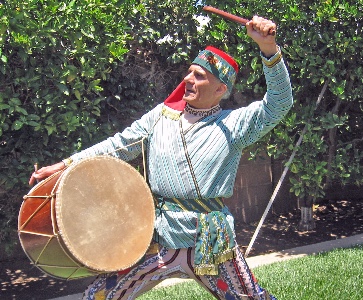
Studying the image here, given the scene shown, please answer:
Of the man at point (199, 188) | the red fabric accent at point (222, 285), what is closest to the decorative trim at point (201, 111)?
the man at point (199, 188)

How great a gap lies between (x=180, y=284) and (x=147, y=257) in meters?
2.07

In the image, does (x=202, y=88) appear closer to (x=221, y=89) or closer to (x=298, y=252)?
(x=221, y=89)

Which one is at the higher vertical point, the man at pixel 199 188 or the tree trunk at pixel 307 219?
the man at pixel 199 188

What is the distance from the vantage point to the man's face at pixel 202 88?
3000mm

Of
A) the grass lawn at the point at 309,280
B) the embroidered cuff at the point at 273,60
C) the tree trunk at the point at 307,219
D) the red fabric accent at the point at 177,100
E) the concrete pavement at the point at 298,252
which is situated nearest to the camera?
the embroidered cuff at the point at 273,60

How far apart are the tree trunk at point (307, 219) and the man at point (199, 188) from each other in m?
4.02

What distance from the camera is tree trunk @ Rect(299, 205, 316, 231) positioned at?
6.89 m

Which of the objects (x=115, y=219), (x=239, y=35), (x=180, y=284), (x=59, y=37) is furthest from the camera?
(x=239, y=35)

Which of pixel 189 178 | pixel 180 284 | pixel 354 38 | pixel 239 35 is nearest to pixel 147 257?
pixel 189 178

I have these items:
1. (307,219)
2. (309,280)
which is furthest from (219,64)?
(307,219)

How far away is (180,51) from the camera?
19.1 feet

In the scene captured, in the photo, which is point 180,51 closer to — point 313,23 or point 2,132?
point 313,23

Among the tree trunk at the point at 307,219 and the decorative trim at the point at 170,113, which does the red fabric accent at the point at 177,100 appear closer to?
the decorative trim at the point at 170,113

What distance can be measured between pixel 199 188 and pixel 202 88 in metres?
0.50
